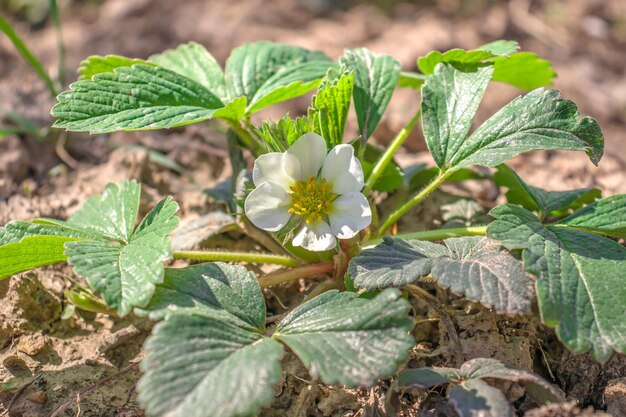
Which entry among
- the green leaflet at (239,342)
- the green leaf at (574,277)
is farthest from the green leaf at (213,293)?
the green leaf at (574,277)

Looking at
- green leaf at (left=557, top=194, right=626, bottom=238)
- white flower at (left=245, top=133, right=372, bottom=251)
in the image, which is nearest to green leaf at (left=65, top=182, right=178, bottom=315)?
white flower at (left=245, top=133, right=372, bottom=251)

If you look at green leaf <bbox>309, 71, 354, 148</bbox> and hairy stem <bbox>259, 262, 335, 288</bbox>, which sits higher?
green leaf <bbox>309, 71, 354, 148</bbox>

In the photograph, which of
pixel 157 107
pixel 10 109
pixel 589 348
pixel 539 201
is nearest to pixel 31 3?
pixel 10 109

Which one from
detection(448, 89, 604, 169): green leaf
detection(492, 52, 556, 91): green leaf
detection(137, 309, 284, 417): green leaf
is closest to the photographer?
detection(137, 309, 284, 417): green leaf

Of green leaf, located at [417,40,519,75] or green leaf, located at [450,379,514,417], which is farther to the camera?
green leaf, located at [417,40,519,75]

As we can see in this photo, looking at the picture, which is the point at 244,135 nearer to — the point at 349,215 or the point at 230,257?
the point at 230,257

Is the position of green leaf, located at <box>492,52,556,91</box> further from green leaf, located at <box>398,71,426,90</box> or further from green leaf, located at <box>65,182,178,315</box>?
green leaf, located at <box>65,182,178,315</box>
